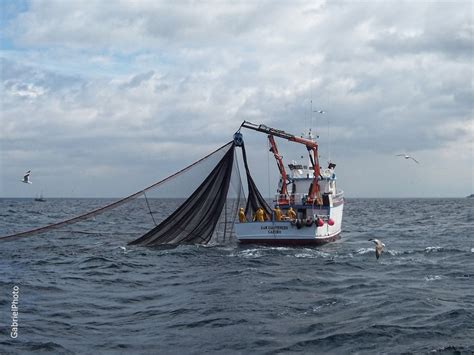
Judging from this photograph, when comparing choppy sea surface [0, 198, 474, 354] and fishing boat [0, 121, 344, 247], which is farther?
fishing boat [0, 121, 344, 247]

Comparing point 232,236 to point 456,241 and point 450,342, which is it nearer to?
point 456,241

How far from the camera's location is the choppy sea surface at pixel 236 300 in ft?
46.3

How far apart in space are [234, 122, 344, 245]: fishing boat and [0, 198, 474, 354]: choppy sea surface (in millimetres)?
829

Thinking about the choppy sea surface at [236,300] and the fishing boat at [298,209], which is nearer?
the choppy sea surface at [236,300]

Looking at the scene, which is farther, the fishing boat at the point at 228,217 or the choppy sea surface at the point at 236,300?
the fishing boat at the point at 228,217

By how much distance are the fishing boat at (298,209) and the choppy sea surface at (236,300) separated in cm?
83

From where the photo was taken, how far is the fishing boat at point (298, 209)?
105ft

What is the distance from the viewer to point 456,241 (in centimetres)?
3775

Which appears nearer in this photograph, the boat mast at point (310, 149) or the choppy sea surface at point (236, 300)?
the choppy sea surface at point (236, 300)

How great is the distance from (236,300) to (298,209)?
17682 millimetres

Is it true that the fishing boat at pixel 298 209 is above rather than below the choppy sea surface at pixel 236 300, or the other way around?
above

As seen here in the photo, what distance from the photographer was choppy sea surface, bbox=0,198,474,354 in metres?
14.1

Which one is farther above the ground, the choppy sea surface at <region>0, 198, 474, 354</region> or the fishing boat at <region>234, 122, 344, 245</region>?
the fishing boat at <region>234, 122, 344, 245</region>

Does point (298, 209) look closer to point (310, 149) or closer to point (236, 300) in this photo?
point (310, 149)
